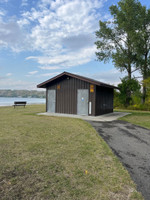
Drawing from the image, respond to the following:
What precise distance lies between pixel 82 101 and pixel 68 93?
153cm

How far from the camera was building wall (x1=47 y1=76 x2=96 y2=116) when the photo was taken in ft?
39.0

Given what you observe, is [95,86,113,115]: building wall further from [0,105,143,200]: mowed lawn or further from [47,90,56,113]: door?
[0,105,143,200]: mowed lawn

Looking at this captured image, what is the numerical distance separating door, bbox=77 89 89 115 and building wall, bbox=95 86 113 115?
889 millimetres

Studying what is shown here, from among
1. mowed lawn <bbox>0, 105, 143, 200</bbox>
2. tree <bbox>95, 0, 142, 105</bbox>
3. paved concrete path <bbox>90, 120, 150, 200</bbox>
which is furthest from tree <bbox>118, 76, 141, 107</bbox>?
mowed lawn <bbox>0, 105, 143, 200</bbox>

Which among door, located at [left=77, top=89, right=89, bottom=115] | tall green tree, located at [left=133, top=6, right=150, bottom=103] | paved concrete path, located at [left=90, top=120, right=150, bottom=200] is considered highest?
tall green tree, located at [left=133, top=6, right=150, bottom=103]

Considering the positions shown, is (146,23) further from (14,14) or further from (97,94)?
(14,14)

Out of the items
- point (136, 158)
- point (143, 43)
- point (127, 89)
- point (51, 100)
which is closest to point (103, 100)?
point (51, 100)

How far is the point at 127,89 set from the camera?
20.0 meters

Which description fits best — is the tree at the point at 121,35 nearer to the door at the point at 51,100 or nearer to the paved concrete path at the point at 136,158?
the door at the point at 51,100

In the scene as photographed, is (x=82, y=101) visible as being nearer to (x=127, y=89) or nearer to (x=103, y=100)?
(x=103, y=100)

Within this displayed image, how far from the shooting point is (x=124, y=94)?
19875 mm

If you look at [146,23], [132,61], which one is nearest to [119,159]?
[132,61]

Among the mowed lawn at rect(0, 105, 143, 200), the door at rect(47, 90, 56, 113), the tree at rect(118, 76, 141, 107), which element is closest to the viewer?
the mowed lawn at rect(0, 105, 143, 200)

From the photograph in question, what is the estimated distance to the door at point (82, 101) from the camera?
1176 cm
